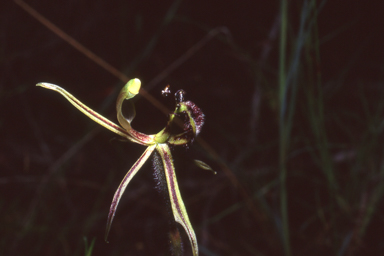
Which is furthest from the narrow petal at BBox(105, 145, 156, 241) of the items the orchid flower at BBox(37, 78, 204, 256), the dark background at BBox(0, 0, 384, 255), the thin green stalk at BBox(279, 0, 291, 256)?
the dark background at BBox(0, 0, 384, 255)

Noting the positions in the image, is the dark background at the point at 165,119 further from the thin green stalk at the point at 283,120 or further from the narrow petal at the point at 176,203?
the narrow petal at the point at 176,203

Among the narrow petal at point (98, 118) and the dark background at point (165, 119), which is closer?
the narrow petal at point (98, 118)

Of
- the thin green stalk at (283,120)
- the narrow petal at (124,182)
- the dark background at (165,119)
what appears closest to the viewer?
the narrow petal at (124,182)

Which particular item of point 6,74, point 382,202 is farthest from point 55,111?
point 382,202

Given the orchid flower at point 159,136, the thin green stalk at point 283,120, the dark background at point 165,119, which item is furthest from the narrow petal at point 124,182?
the dark background at point 165,119

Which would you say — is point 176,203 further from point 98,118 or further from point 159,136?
point 98,118

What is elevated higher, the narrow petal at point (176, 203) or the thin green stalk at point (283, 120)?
the thin green stalk at point (283, 120)
